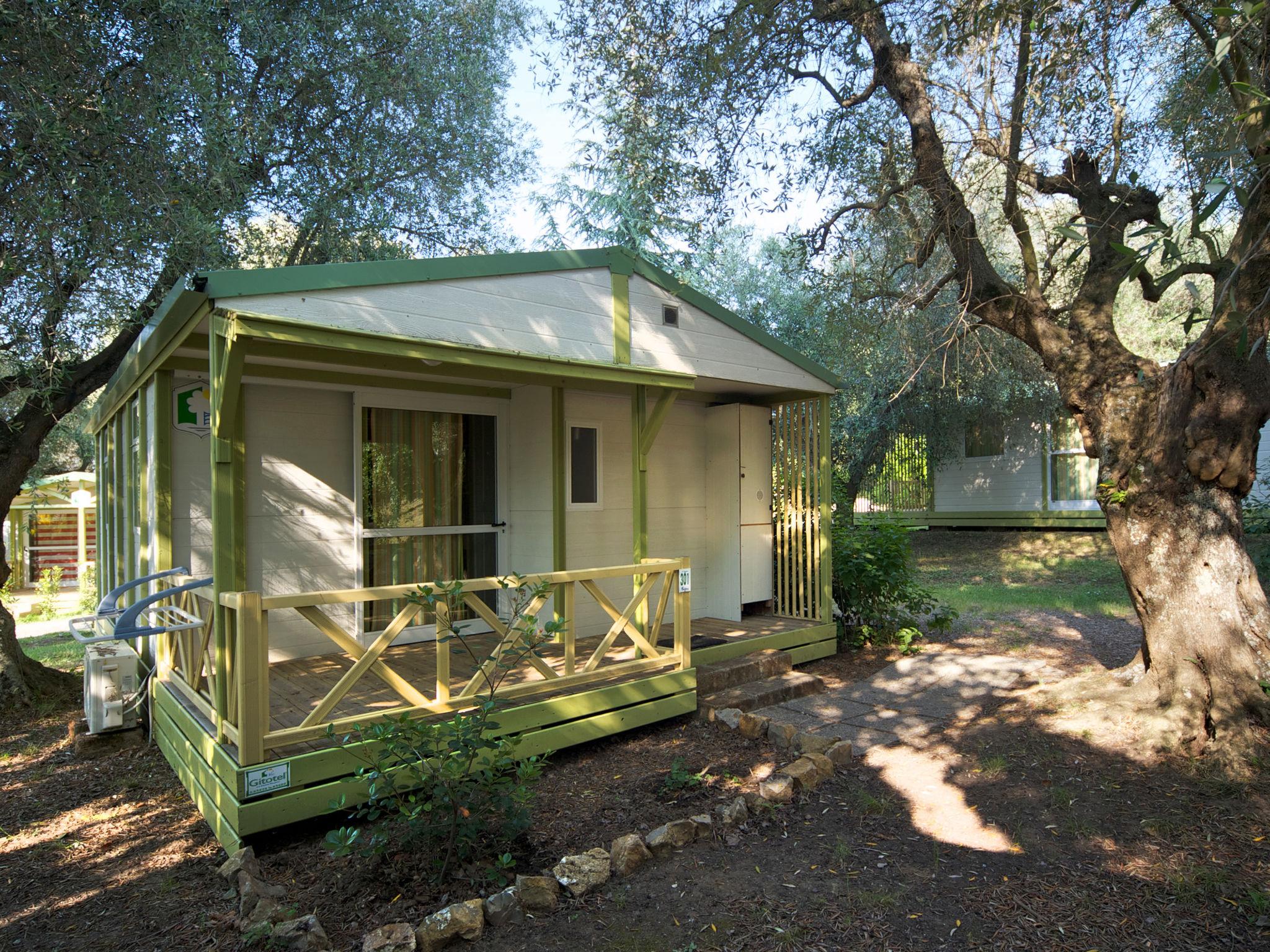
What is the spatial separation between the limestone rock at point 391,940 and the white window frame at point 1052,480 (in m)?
15.1

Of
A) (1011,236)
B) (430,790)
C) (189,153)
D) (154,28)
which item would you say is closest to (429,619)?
(430,790)

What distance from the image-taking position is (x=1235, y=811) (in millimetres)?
3533

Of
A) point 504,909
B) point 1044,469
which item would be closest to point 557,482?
point 504,909

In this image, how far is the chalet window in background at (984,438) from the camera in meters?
15.6

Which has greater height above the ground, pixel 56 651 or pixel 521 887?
pixel 521 887

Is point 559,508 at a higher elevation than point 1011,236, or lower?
lower

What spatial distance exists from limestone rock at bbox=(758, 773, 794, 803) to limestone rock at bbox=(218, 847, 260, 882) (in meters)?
2.33

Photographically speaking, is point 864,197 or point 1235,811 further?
point 864,197

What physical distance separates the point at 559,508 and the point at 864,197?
460cm

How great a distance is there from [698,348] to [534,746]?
10.2 ft

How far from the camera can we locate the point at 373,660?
3621 millimetres

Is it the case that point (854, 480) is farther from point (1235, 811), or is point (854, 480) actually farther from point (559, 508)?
point (1235, 811)

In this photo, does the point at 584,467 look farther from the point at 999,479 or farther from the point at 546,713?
the point at 999,479

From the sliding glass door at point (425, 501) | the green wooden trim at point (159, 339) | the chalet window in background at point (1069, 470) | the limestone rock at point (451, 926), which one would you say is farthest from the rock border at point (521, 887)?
the chalet window in background at point (1069, 470)
